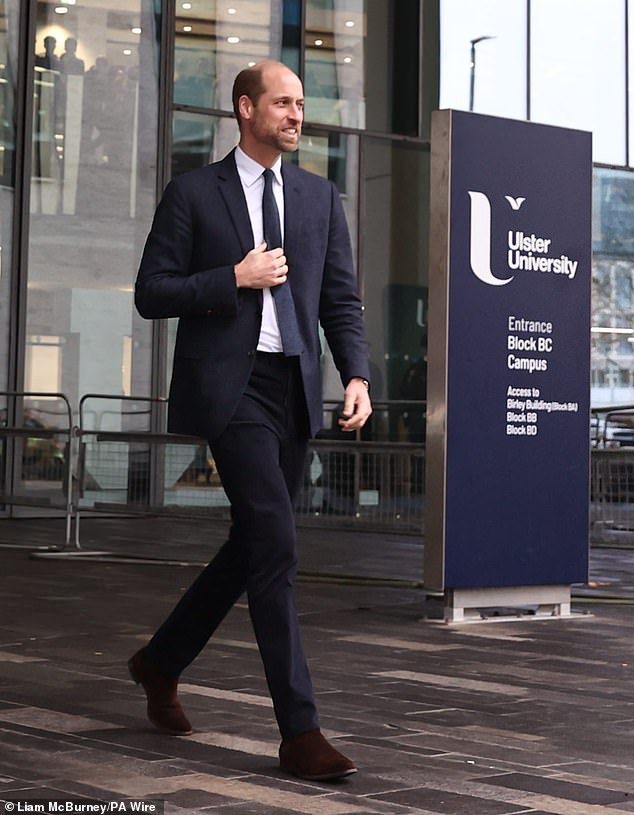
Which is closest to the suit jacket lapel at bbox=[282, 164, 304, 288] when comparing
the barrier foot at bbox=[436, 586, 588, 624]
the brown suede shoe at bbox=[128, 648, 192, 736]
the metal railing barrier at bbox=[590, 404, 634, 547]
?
the brown suede shoe at bbox=[128, 648, 192, 736]

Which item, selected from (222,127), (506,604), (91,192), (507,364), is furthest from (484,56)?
(506,604)

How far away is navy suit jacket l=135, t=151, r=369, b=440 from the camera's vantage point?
15.3 ft

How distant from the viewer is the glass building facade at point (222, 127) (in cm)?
1712

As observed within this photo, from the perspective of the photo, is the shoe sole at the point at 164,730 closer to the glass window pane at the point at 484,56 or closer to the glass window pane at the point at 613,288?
the glass window pane at the point at 484,56

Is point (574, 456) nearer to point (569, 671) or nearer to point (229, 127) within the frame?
point (569, 671)

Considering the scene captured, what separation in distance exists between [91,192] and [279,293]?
13.1 m

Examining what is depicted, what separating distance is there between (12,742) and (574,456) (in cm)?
463

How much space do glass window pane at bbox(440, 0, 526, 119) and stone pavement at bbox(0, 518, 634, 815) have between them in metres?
10.7

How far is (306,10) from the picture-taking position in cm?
1892

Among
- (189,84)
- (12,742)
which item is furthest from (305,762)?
(189,84)

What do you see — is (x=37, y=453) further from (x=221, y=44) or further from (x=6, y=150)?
(x=221, y=44)

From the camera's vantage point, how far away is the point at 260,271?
459 centimetres

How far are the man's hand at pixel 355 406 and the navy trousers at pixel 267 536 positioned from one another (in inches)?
4.9

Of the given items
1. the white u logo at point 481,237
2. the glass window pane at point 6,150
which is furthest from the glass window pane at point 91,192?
the white u logo at point 481,237
